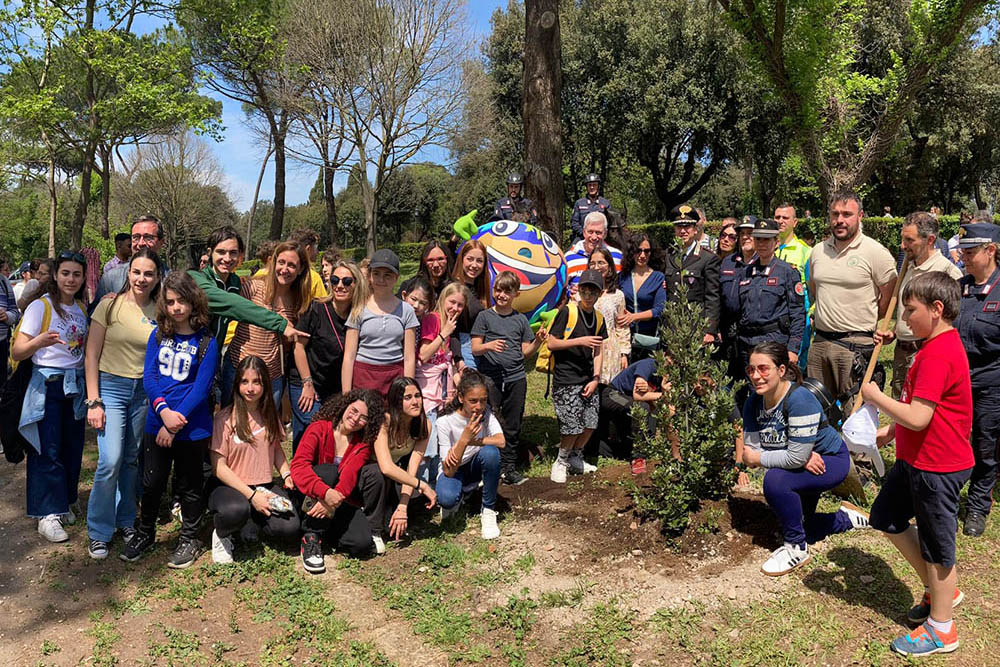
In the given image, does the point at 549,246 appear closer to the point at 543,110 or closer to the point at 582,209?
the point at 582,209

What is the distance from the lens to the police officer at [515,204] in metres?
10.1

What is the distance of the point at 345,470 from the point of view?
4.68 m

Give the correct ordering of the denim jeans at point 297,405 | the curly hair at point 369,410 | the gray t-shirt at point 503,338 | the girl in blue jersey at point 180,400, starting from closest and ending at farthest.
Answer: the girl in blue jersey at point 180,400 → the curly hair at point 369,410 → the denim jeans at point 297,405 → the gray t-shirt at point 503,338

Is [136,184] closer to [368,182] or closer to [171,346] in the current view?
[368,182]

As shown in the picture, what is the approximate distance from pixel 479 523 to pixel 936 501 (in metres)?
2.92

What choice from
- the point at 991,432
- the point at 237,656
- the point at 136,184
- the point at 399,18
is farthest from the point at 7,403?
the point at 136,184

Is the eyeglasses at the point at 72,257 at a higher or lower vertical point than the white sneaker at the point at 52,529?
higher

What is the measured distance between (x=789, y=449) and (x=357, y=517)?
110 inches

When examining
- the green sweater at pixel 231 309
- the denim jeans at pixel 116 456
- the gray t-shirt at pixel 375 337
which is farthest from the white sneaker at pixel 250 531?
the gray t-shirt at pixel 375 337

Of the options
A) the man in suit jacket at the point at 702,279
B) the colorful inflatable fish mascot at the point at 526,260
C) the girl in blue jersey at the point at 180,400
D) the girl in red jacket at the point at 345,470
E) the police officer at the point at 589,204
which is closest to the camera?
the girl in blue jersey at the point at 180,400

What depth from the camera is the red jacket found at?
454 centimetres

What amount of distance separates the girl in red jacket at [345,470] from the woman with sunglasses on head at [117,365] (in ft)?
3.70

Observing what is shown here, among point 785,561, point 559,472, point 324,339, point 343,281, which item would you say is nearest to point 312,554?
point 324,339

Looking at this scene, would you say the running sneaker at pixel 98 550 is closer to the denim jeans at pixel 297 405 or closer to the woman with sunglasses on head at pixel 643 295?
the denim jeans at pixel 297 405
